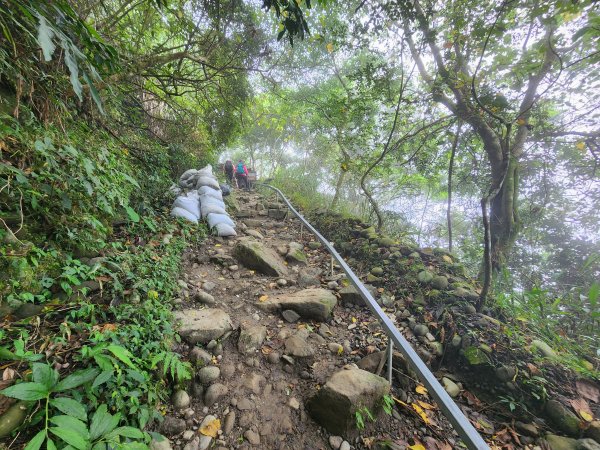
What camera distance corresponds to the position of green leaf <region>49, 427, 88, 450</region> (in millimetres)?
1047

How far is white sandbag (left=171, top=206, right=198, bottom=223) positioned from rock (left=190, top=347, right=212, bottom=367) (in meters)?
2.41

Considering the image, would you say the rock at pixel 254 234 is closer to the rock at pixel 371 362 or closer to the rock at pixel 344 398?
the rock at pixel 371 362

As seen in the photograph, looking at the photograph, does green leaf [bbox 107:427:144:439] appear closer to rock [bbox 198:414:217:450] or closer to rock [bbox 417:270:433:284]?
rock [bbox 198:414:217:450]

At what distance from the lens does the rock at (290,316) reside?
8.33 feet

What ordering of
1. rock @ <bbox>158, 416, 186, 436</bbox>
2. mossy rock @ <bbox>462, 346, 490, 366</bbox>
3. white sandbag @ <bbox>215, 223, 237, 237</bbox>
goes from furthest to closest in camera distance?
white sandbag @ <bbox>215, 223, 237, 237</bbox> < mossy rock @ <bbox>462, 346, 490, 366</bbox> < rock @ <bbox>158, 416, 186, 436</bbox>

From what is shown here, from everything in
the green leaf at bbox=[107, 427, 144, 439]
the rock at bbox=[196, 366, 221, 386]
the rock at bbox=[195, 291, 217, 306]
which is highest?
the rock at bbox=[195, 291, 217, 306]

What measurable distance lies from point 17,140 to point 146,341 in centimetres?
178

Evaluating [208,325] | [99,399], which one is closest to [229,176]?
[208,325]

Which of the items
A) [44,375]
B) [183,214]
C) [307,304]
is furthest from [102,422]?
[183,214]

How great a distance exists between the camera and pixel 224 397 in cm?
177

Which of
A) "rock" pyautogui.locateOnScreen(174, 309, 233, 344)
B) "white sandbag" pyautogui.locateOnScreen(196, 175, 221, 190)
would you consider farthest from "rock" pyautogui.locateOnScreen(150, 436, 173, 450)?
"white sandbag" pyautogui.locateOnScreen(196, 175, 221, 190)

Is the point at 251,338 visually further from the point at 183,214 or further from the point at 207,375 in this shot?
the point at 183,214

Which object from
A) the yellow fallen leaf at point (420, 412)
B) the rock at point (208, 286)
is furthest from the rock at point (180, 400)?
the yellow fallen leaf at point (420, 412)

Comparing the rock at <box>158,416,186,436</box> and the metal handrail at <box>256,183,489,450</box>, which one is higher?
the metal handrail at <box>256,183,489,450</box>
